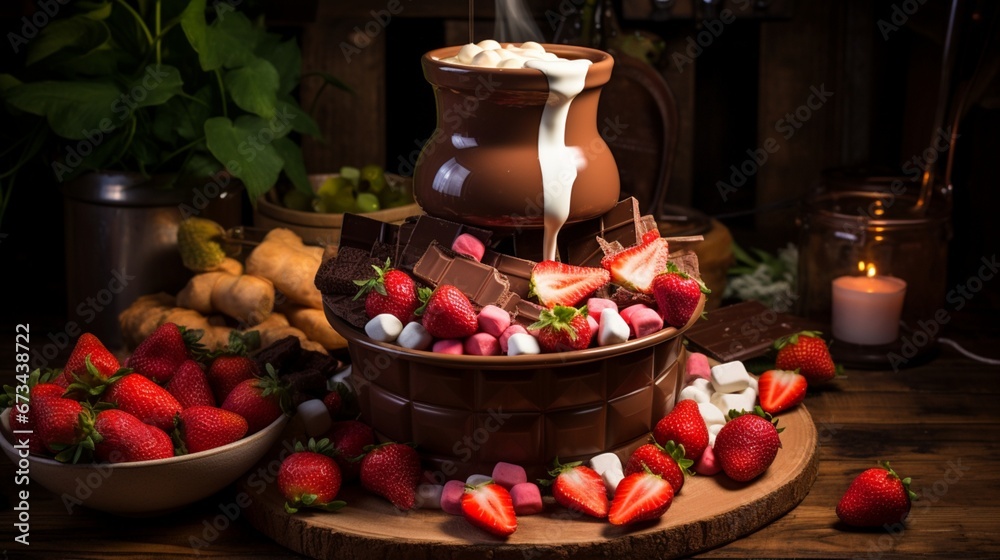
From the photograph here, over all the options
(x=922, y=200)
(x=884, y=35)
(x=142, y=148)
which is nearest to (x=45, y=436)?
(x=142, y=148)

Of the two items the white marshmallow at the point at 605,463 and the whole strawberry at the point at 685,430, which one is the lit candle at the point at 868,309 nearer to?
the whole strawberry at the point at 685,430

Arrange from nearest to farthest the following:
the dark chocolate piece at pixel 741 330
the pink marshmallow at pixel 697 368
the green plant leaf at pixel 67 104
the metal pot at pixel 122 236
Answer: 1. the pink marshmallow at pixel 697 368
2. the dark chocolate piece at pixel 741 330
3. the green plant leaf at pixel 67 104
4. the metal pot at pixel 122 236

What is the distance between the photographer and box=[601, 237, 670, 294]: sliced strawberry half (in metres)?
1.88

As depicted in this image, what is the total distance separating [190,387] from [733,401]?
0.97m

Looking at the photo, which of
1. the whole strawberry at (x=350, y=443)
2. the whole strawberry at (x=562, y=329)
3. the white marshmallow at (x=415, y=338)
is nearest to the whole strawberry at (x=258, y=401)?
the whole strawberry at (x=350, y=443)

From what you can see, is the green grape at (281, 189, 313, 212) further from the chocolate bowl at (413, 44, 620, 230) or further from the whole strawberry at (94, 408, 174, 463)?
the whole strawberry at (94, 408, 174, 463)

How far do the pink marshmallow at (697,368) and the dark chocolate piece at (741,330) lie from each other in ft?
0.17

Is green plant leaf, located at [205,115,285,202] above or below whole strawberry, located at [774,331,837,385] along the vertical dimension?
above

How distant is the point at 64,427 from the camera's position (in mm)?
1641

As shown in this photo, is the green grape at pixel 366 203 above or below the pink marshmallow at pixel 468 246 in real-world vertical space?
below

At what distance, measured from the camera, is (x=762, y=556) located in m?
1.69

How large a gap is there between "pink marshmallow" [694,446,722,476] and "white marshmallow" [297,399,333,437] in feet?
2.13

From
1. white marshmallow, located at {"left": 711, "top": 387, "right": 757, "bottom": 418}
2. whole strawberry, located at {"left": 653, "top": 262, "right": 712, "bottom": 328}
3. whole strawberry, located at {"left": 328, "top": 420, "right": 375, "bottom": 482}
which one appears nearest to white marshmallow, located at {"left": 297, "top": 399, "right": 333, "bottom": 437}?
whole strawberry, located at {"left": 328, "top": 420, "right": 375, "bottom": 482}

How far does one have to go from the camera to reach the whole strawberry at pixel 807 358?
2.29 metres
